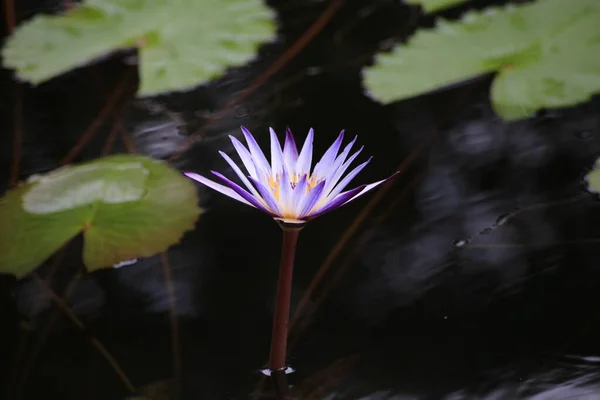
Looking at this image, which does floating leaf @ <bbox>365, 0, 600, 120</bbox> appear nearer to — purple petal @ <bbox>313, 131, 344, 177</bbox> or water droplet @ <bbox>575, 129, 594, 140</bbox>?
water droplet @ <bbox>575, 129, 594, 140</bbox>

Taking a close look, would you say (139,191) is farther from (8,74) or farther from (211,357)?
(8,74)

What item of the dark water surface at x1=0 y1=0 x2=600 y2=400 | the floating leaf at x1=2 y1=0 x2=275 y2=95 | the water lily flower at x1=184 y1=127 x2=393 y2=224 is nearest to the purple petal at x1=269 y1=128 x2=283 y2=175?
the water lily flower at x1=184 y1=127 x2=393 y2=224

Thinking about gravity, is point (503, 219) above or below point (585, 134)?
below

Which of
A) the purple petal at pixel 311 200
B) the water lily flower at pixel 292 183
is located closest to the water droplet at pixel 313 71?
the water lily flower at pixel 292 183

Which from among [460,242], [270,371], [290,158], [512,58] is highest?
[512,58]

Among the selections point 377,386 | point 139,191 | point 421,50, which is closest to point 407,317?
point 377,386

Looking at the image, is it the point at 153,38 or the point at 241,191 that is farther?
the point at 153,38

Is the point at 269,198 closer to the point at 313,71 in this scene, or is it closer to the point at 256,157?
the point at 256,157

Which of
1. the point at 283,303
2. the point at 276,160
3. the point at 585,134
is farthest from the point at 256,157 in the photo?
the point at 585,134
